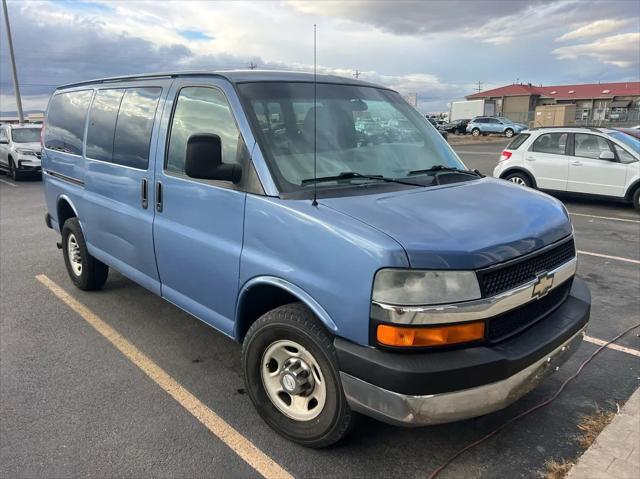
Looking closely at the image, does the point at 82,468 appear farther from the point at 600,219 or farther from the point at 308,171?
the point at 600,219

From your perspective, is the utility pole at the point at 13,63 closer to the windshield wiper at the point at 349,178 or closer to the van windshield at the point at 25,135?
the van windshield at the point at 25,135

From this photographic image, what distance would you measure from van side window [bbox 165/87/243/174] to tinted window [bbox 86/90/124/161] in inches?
42.3

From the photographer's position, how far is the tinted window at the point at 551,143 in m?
11.0

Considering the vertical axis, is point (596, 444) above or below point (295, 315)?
below

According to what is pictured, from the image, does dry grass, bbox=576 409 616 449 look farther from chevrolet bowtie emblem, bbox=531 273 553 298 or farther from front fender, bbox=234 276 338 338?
front fender, bbox=234 276 338 338

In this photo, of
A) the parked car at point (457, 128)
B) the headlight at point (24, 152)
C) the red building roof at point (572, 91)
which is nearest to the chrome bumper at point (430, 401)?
the headlight at point (24, 152)

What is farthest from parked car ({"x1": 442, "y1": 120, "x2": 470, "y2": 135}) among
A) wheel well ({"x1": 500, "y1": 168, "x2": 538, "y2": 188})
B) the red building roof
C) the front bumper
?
the front bumper

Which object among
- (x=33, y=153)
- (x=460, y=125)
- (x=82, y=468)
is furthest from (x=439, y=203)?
(x=460, y=125)

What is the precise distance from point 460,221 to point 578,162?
953 centimetres

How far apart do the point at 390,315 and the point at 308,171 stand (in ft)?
3.58

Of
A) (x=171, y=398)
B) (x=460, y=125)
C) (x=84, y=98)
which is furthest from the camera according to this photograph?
(x=460, y=125)

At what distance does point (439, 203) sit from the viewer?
111 inches

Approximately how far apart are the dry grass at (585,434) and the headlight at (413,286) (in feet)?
4.10

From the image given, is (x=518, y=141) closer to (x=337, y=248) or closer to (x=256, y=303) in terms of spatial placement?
(x=256, y=303)
